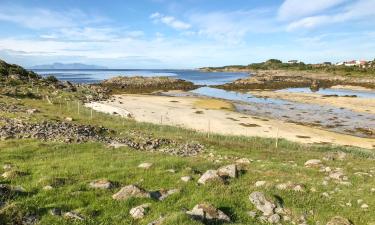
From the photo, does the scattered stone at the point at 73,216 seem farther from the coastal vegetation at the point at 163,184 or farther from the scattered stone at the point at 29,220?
the scattered stone at the point at 29,220

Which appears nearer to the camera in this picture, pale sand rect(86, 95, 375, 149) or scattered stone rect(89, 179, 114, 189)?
scattered stone rect(89, 179, 114, 189)

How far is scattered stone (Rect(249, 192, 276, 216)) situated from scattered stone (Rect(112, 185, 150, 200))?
4.11 m

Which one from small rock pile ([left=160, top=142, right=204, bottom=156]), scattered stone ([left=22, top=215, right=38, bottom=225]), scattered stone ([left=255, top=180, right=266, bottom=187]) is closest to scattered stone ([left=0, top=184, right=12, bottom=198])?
scattered stone ([left=22, top=215, right=38, bottom=225])

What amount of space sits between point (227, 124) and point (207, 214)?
45396 millimetres

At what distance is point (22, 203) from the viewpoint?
1369 centimetres

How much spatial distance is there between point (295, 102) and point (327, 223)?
84.1 m

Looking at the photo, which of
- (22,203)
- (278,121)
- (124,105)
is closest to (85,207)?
(22,203)

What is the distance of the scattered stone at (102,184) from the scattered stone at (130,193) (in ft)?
3.49

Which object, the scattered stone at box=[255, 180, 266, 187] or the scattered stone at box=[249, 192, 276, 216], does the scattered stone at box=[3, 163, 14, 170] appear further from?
the scattered stone at box=[255, 180, 266, 187]

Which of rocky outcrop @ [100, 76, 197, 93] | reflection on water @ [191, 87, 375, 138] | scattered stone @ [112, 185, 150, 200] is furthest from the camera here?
rocky outcrop @ [100, 76, 197, 93]

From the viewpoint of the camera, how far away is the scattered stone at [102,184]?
1602cm

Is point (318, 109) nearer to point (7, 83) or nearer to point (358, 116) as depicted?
point (358, 116)

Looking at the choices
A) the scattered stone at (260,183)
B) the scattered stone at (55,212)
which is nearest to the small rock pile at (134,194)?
the scattered stone at (55,212)

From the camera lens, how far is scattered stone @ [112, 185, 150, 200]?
14828mm
